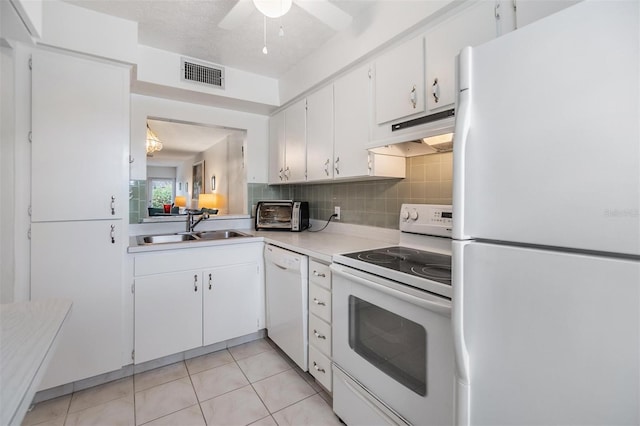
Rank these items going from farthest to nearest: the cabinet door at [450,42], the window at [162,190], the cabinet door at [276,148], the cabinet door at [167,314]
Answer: the window at [162,190]
the cabinet door at [276,148]
the cabinet door at [167,314]
the cabinet door at [450,42]

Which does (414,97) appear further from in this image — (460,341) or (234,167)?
(234,167)

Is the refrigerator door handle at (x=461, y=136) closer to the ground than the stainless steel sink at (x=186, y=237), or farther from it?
farther from it

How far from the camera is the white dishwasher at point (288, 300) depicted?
6.16 ft

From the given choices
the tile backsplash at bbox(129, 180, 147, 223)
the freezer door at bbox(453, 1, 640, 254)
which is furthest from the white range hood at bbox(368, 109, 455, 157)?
the tile backsplash at bbox(129, 180, 147, 223)

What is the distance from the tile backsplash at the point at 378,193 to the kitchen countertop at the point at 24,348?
177 cm

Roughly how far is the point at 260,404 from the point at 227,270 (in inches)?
38.4

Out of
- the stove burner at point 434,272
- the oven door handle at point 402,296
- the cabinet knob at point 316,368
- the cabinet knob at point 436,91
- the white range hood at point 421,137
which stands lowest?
the cabinet knob at point 316,368

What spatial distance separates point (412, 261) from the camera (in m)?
1.43

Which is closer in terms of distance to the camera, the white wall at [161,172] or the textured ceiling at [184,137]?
the textured ceiling at [184,137]

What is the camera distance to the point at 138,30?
201cm

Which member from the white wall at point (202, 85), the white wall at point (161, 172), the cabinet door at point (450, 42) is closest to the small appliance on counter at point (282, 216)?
the white wall at point (202, 85)

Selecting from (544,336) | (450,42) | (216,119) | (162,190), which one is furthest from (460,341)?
(162,190)

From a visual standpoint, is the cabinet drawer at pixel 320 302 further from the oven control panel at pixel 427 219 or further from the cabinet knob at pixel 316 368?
the oven control panel at pixel 427 219

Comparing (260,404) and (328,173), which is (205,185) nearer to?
(328,173)
